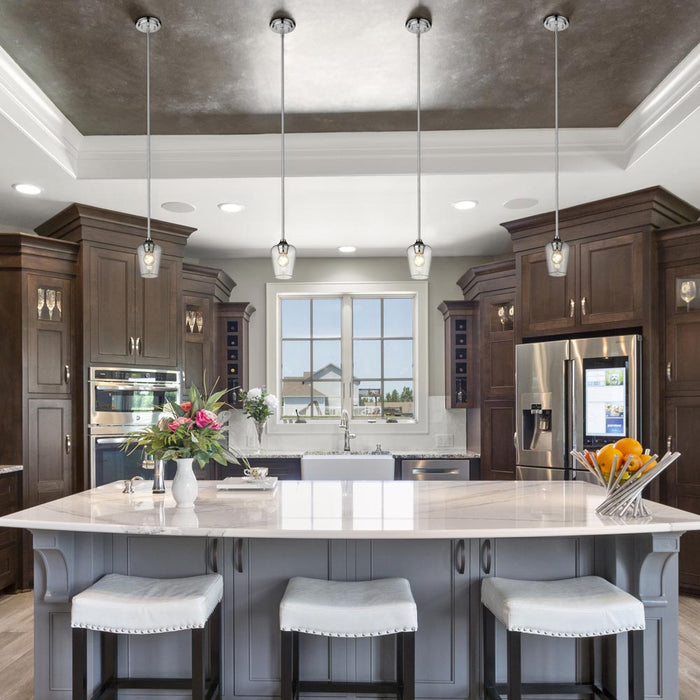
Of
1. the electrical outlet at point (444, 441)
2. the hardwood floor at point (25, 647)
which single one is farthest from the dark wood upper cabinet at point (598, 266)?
the hardwood floor at point (25, 647)

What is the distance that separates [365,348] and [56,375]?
2693 millimetres

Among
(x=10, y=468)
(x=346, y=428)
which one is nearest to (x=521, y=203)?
(x=346, y=428)

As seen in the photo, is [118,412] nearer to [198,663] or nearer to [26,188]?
[26,188]

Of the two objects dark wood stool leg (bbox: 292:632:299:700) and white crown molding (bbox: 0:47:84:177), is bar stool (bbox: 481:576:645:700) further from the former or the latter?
white crown molding (bbox: 0:47:84:177)

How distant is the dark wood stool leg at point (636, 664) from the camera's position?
209cm

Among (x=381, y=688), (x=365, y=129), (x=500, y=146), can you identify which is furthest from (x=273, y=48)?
(x=381, y=688)

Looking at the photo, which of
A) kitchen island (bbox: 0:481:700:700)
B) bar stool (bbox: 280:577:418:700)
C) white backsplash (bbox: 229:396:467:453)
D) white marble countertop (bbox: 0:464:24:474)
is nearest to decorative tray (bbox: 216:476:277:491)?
kitchen island (bbox: 0:481:700:700)

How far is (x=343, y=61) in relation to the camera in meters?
2.80

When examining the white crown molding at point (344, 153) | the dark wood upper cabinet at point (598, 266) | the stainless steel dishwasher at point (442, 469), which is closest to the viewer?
the white crown molding at point (344, 153)

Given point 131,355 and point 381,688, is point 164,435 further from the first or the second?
point 131,355

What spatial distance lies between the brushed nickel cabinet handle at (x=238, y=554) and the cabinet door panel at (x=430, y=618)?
0.46 m

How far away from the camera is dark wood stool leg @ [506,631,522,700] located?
6.73ft

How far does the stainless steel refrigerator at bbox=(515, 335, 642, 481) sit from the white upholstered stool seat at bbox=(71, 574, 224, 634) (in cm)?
271

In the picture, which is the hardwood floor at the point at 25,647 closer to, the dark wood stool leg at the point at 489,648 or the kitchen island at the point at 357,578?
the kitchen island at the point at 357,578
